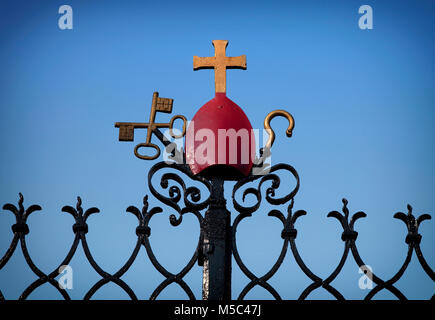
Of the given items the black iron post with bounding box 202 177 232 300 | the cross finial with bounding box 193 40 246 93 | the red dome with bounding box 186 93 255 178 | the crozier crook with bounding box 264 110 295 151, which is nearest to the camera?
the black iron post with bounding box 202 177 232 300

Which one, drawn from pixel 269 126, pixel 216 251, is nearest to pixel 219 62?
pixel 269 126

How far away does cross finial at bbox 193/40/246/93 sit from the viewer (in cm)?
661

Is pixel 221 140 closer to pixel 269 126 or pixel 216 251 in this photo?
pixel 269 126

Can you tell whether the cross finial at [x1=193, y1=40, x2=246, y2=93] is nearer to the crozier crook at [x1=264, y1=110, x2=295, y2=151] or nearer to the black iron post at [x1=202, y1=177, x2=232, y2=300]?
the crozier crook at [x1=264, y1=110, x2=295, y2=151]

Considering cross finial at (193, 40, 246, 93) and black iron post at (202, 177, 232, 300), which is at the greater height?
cross finial at (193, 40, 246, 93)

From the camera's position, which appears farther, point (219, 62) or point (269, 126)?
point (219, 62)

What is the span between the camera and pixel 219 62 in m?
6.66

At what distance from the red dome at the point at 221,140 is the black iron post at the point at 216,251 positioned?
0.30 metres

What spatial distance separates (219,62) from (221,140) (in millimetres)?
899

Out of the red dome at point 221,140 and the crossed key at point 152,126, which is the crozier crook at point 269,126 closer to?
the red dome at point 221,140

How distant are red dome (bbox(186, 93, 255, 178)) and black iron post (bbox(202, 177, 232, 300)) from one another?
30 cm

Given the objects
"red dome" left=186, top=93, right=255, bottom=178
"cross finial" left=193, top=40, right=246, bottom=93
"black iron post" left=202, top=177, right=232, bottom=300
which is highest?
"cross finial" left=193, top=40, right=246, bottom=93

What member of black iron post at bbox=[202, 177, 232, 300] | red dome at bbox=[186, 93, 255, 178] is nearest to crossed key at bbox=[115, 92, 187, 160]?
red dome at bbox=[186, 93, 255, 178]

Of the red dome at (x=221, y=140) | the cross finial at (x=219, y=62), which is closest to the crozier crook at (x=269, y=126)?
the red dome at (x=221, y=140)
